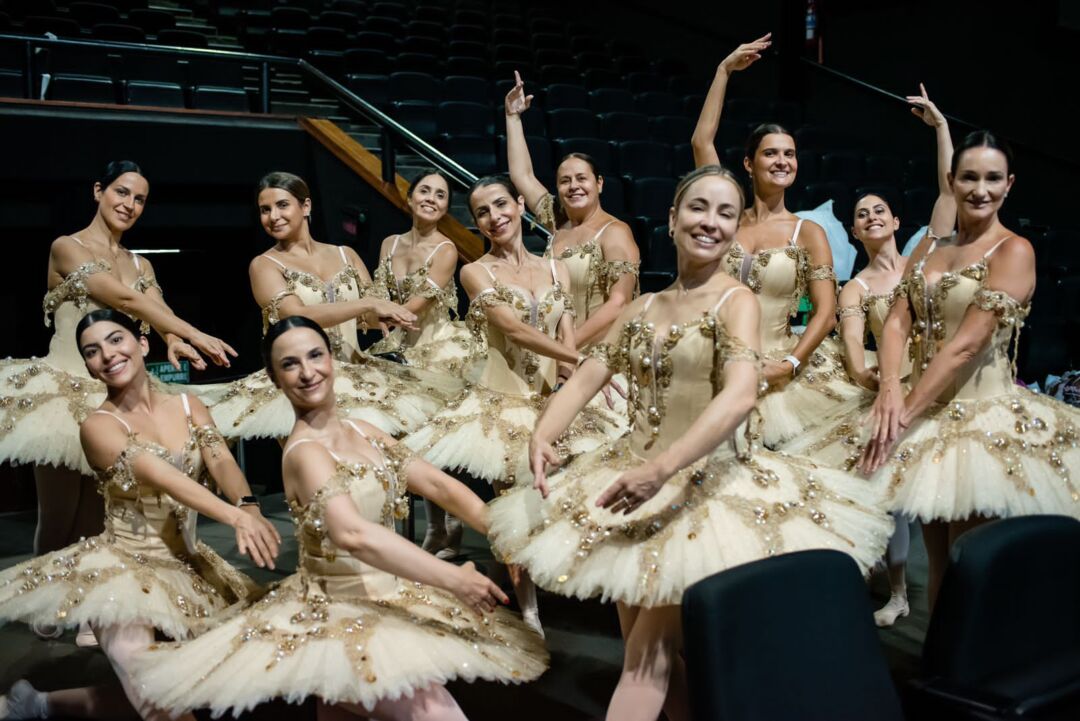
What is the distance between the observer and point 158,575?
112 inches

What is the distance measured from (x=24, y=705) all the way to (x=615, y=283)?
2348 mm

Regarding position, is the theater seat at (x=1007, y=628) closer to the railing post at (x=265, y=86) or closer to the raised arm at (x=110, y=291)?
the raised arm at (x=110, y=291)

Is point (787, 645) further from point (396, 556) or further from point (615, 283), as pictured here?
point (615, 283)

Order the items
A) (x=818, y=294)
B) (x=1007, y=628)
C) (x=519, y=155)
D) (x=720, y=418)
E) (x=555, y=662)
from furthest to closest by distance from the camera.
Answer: (x=519, y=155) < (x=818, y=294) < (x=555, y=662) < (x=720, y=418) < (x=1007, y=628)

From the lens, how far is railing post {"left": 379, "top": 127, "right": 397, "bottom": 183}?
5.97 meters

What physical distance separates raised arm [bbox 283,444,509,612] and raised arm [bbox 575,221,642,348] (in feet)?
5.49

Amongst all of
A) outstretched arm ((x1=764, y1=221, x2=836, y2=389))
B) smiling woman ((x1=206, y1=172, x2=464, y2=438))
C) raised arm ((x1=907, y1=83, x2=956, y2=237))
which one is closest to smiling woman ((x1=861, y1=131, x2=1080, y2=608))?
outstretched arm ((x1=764, y1=221, x2=836, y2=389))

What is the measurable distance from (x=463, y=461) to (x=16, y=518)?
311cm

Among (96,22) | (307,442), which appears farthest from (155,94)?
(307,442)

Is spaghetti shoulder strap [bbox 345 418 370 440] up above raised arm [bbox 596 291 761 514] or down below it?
below

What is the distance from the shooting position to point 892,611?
12.5 feet

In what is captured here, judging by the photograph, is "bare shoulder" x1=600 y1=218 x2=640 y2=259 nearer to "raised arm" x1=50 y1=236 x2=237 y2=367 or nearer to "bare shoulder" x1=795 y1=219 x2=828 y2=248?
"bare shoulder" x1=795 y1=219 x2=828 y2=248

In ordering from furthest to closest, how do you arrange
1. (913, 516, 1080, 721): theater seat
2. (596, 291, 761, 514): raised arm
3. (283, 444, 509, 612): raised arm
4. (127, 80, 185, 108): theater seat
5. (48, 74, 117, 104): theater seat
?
(127, 80, 185, 108): theater seat → (48, 74, 117, 104): theater seat → (283, 444, 509, 612): raised arm → (596, 291, 761, 514): raised arm → (913, 516, 1080, 721): theater seat

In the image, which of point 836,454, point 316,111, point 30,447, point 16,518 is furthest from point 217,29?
point 836,454
